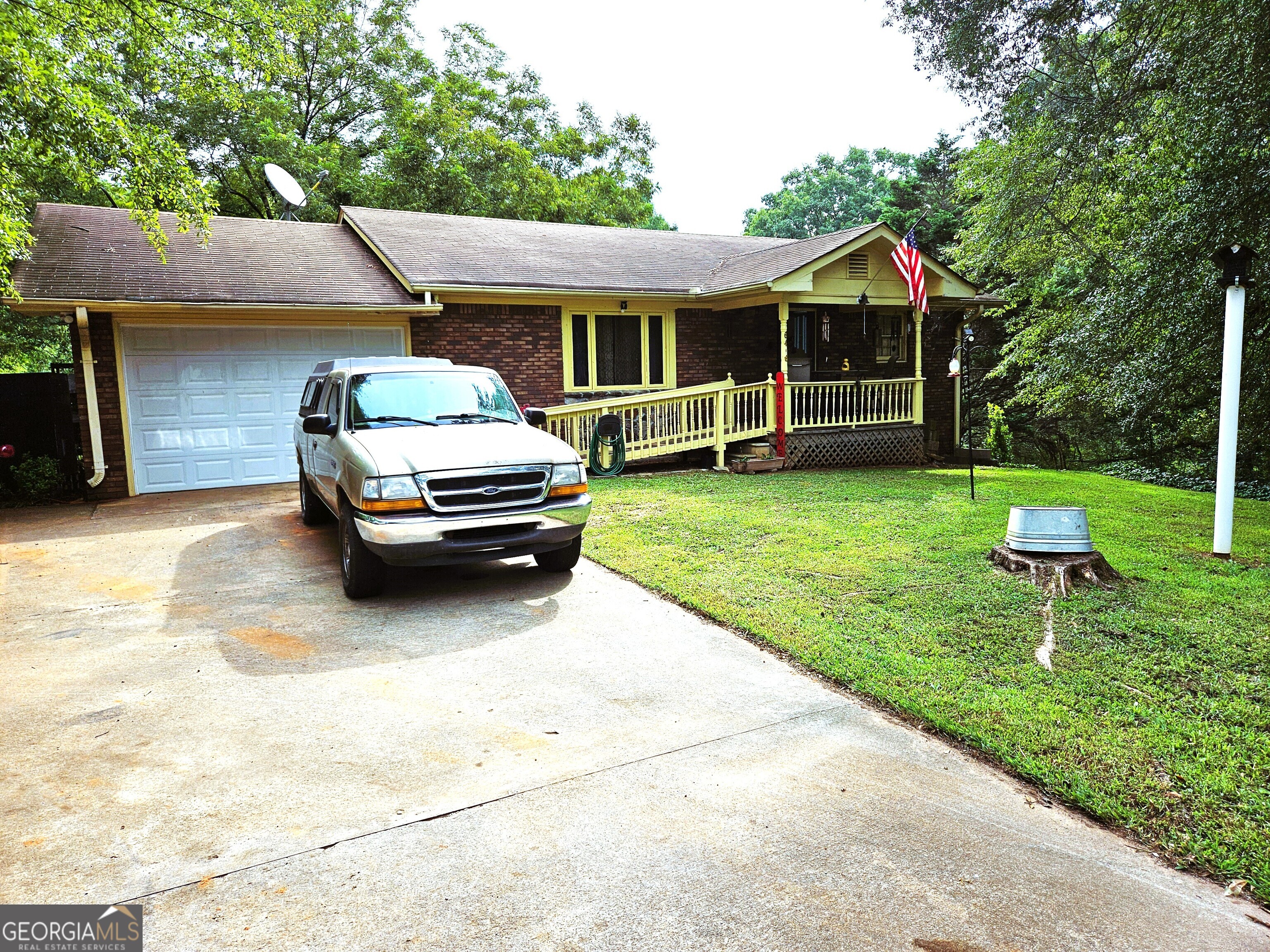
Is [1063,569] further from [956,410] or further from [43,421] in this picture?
[43,421]

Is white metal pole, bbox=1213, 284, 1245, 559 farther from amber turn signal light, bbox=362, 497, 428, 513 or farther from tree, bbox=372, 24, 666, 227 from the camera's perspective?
tree, bbox=372, 24, 666, 227

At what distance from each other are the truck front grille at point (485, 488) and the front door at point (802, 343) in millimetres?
11051

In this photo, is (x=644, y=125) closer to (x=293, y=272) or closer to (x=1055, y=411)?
(x=1055, y=411)

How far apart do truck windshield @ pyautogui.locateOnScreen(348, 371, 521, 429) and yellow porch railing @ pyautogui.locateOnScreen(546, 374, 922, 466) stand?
14.6ft

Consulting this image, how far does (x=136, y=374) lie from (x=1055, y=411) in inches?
734

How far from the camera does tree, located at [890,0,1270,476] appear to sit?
881 centimetres

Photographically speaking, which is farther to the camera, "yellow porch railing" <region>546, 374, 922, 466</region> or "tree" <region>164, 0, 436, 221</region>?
"tree" <region>164, 0, 436, 221</region>

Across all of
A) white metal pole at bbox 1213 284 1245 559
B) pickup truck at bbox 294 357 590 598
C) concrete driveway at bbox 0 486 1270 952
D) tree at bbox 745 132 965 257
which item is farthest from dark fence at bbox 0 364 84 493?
tree at bbox 745 132 965 257

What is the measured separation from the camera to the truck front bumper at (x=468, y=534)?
571cm

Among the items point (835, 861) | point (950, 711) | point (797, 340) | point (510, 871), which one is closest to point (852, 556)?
point (950, 711)

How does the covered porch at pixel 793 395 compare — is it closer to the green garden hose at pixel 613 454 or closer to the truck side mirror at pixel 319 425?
the green garden hose at pixel 613 454

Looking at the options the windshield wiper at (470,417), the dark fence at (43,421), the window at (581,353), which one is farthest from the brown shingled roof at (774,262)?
the dark fence at (43,421)

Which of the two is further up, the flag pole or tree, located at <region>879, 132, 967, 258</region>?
tree, located at <region>879, 132, 967, 258</region>

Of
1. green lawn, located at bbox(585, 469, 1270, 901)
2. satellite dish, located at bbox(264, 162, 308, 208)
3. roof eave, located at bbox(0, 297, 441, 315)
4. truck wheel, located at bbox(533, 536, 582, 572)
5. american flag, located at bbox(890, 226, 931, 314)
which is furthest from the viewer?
satellite dish, located at bbox(264, 162, 308, 208)
